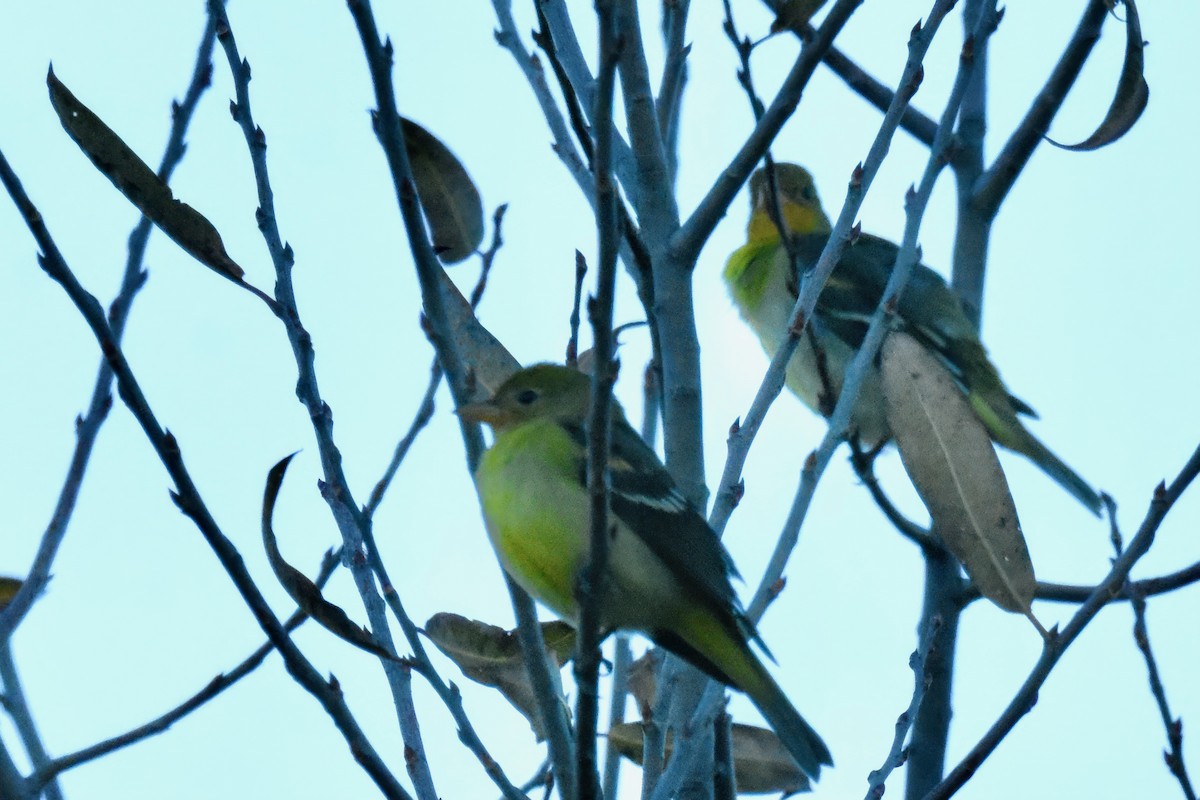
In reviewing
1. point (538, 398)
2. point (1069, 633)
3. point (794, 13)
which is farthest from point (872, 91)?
point (1069, 633)

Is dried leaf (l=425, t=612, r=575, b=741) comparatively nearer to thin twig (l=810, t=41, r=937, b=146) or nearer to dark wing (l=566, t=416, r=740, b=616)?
dark wing (l=566, t=416, r=740, b=616)

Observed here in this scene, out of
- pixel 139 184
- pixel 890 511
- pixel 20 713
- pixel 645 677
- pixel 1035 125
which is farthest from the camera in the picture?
pixel 1035 125

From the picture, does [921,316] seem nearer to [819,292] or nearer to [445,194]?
[819,292]

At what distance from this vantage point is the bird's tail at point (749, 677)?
3.52 m

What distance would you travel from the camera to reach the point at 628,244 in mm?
3547

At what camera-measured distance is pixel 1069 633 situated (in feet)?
8.50

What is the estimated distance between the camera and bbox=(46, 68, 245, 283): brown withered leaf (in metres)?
2.67

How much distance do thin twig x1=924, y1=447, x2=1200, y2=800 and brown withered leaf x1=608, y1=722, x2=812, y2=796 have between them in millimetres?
1074

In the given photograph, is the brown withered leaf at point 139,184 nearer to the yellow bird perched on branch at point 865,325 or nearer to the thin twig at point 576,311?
the thin twig at point 576,311

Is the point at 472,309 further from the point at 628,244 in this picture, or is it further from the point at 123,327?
the point at 123,327

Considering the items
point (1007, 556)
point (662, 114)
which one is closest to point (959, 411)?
point (1007, 556)

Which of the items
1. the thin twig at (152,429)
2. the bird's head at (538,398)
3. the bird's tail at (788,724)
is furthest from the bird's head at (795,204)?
the thin twig at (152,429)

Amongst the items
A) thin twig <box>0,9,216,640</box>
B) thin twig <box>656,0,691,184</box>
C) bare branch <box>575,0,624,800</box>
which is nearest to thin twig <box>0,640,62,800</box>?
thin twig <box>0,9,216,640</box>

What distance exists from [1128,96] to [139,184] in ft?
8.52
